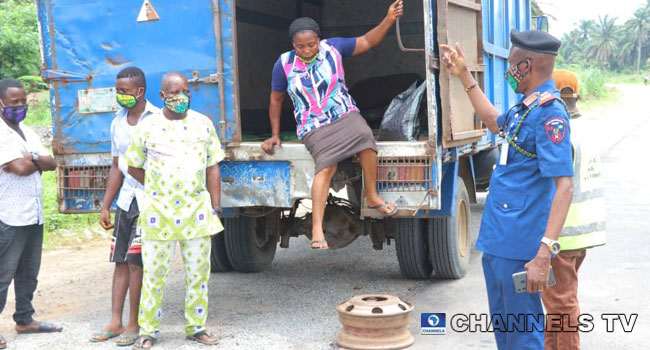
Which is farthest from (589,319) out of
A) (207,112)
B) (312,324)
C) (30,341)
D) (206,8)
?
(30,341)

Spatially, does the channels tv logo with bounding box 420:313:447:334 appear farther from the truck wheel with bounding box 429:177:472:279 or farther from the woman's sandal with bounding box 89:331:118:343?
the woman's sandal with bounding box 89:331:118:343

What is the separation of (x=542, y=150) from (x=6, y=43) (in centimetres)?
1645

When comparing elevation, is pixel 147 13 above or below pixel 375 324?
above

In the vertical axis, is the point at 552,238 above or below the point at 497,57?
below

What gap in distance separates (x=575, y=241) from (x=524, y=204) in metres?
0.59

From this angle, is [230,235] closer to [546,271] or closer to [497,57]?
[497,57]

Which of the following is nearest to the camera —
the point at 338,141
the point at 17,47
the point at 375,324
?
the point at 375,324

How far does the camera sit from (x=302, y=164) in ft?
17.4

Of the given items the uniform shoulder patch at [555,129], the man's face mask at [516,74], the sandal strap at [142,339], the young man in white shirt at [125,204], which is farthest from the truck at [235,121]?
the uniform shoulder patch at [555,129]

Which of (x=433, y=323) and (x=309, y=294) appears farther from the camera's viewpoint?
(x=309, y=294)

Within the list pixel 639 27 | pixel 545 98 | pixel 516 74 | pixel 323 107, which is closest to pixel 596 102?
pixel 323 107

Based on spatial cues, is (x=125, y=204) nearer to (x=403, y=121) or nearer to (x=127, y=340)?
(x=127, y=340)

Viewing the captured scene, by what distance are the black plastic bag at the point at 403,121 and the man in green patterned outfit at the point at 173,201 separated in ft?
4.38

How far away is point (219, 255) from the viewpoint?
22.5 ft
